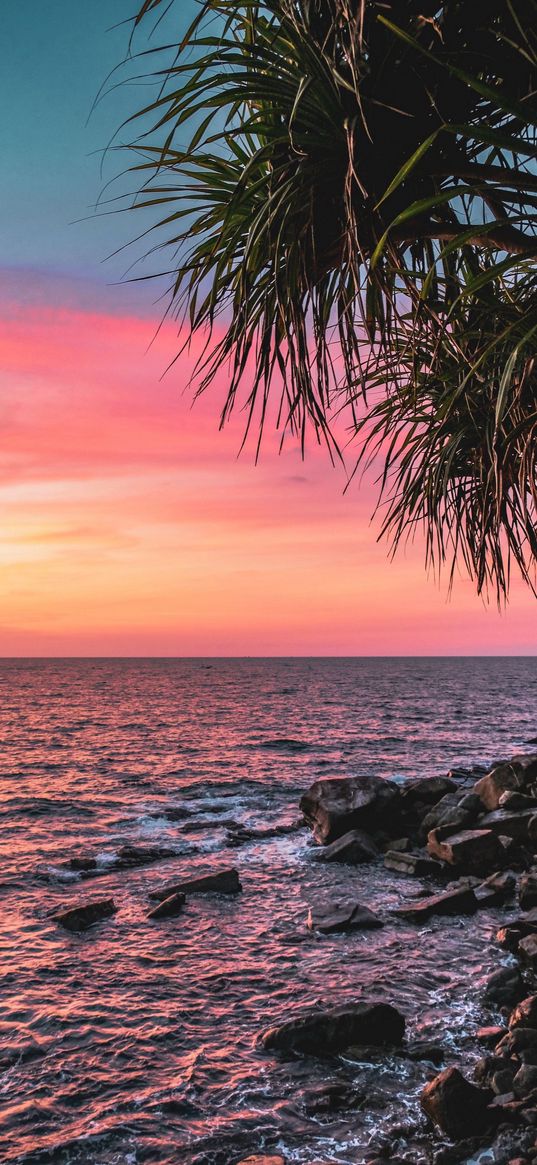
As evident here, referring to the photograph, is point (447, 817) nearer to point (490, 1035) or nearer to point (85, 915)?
point (85, 915)

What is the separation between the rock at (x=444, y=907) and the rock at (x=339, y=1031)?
3.18 metres

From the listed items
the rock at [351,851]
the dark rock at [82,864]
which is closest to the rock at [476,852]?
the rock at [351,851]

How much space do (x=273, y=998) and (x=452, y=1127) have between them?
2905mm

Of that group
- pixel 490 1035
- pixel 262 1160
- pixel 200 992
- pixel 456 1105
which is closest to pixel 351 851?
pixel 200 992

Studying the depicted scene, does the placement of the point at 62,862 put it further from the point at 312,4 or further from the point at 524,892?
the point at 312,4

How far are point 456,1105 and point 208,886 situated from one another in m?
6.67

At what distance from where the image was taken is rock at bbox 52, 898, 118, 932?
389 inches

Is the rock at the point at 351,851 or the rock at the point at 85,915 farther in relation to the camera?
the rock at the point at 351,851

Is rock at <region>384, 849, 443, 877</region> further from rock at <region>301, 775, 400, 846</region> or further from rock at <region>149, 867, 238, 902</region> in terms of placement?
rock at <region>149, 867, 238, 902</region>

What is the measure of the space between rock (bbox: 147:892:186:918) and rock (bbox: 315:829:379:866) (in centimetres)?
318

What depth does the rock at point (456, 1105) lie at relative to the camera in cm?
495

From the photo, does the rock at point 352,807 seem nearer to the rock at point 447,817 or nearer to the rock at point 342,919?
the rock at point 447,817

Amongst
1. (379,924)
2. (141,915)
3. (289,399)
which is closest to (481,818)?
(379,924)

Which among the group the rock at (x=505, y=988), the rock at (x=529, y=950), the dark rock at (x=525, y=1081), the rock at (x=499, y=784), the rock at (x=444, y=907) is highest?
the rock at (x=499, y=784)
